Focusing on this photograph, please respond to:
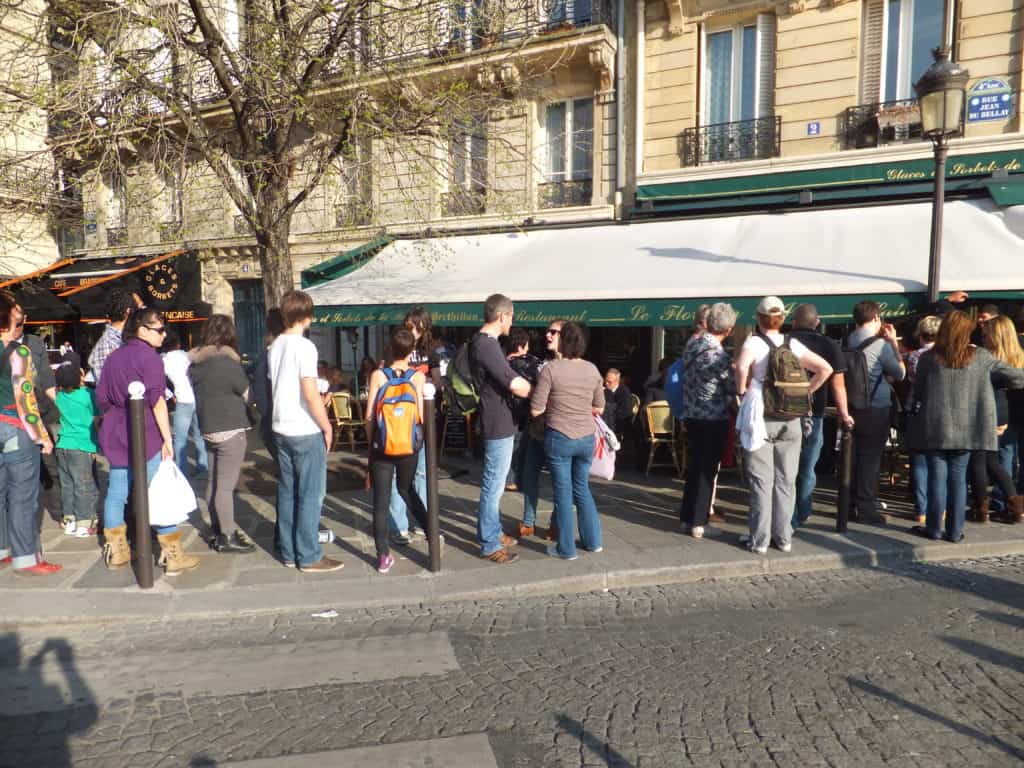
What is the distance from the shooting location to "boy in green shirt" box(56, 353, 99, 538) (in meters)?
5.28

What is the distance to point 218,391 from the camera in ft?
16.0

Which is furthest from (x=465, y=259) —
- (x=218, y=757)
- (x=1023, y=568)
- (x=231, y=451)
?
(x=218, y=757)

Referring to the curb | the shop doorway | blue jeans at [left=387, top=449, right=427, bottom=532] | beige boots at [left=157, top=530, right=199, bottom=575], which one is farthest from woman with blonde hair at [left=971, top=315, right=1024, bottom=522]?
the shop doorway

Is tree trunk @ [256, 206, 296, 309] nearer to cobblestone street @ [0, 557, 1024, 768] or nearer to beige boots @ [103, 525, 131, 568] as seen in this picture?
beige boots @ [103, 525, 131, 568]

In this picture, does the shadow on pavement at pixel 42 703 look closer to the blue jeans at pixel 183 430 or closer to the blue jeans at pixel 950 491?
the blue jeans at pixel 183 430

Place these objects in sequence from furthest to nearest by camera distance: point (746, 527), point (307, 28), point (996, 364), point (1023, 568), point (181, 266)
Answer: point (181, 266)
point (307, 28)
point (746, 527)
point (996, 364)
point (1023, 568)

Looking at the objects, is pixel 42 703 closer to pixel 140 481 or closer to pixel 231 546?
pixel 140 481

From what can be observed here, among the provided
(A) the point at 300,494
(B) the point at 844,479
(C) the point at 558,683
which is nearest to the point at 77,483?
(A) the point at 300,494

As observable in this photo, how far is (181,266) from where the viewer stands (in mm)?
14312

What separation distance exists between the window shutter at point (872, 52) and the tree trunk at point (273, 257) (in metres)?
8.37

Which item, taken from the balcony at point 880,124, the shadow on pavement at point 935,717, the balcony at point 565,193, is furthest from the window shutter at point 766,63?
the shadow on pavement at point 935,717

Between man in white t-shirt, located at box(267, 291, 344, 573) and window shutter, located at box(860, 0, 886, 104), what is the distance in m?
9.13

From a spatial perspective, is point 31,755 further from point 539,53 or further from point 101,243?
point 101,243

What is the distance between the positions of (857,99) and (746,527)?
7.46m
